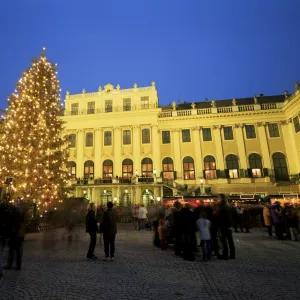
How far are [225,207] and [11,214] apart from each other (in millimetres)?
6298

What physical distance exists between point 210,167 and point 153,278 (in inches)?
1226

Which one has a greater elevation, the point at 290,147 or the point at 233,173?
the point at 290,147

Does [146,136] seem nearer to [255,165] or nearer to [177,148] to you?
[177,148]

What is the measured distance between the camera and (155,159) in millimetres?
35281

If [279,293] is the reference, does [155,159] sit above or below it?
above

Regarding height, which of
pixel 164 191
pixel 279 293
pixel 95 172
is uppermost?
pixel 95 172

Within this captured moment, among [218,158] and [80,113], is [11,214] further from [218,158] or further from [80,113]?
[80,113]

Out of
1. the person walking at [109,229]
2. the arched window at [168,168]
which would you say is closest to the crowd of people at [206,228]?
the person walking at [109,229]

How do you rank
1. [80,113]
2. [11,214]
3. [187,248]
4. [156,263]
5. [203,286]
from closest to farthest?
[203,286], [11,214], [156,263], [187,248], [80,113]

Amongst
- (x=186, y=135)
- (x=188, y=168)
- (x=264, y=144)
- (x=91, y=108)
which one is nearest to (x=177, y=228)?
(x=188, y=168)

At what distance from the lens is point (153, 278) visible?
5.61 metres

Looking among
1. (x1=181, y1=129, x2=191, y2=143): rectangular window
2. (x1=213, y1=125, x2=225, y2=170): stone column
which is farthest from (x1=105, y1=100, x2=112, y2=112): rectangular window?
(x1=213, y1=125, x2=225, y2=170): stone column

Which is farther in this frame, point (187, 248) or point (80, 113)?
point (80, 113)

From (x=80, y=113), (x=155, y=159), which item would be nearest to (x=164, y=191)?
(x=155, y=159)
